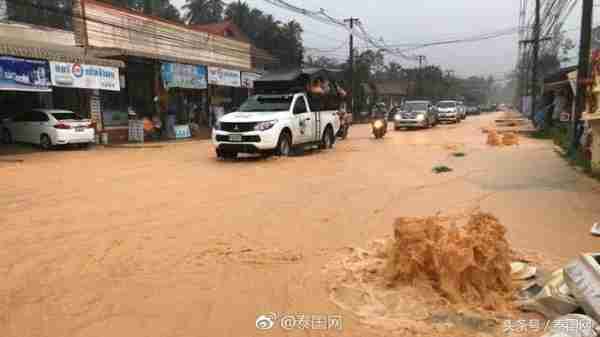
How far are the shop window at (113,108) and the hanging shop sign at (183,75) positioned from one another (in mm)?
2141

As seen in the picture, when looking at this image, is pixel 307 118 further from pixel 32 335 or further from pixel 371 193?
pixel 32 335

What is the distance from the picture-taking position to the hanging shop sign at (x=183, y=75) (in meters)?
21.6

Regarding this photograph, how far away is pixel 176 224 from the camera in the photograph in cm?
623

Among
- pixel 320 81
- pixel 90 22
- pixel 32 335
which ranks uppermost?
pixel 90 22

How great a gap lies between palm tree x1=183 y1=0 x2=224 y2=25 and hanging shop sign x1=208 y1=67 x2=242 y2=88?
1248 inches

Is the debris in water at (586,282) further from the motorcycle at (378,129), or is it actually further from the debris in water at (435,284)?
the motorcycle at (378,129)

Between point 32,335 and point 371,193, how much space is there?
5937 millimetres

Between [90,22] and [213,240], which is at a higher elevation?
[90,22]

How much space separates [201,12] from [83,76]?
42.1 metres

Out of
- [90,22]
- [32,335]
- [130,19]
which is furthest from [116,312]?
[130,19]

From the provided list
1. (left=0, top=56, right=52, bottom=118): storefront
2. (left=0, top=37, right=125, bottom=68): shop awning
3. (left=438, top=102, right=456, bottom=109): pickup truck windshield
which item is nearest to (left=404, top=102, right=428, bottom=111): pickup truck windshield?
(left=438, top=102, right=456, bottom=109): pickup truck windshield

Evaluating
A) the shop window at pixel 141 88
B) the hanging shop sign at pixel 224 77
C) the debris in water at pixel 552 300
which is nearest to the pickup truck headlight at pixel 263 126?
the debris in water at pixel 552 300

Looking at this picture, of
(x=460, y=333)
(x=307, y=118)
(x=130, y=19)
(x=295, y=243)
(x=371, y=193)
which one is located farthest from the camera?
(x=130, y=19)

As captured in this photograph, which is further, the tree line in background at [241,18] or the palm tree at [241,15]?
the palm tree at [241,15]
